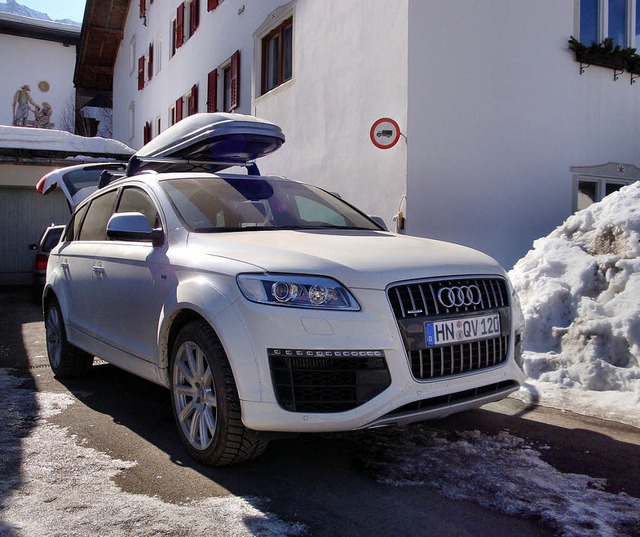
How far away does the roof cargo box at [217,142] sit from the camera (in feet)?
20.4

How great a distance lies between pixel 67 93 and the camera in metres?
36.9

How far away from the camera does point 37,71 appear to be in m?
35.9

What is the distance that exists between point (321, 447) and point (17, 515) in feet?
5.28

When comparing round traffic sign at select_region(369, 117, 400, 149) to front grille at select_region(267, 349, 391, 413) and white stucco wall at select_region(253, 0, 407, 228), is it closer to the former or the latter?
white stucco wall at select_region(253, 0, 407, 228)

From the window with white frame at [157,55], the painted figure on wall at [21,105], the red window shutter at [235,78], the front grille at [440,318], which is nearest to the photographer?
the front grille at [440,318]

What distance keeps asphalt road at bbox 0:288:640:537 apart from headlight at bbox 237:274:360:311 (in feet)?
2.91

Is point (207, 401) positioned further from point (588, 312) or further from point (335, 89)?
point (335, 89)

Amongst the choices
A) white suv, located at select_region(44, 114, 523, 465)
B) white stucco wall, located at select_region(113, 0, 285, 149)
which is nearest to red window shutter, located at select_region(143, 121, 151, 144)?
white stucco wall, located at select_region(113, 0, 285, 149)

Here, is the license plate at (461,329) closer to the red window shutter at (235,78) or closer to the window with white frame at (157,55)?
the red window shutter at (235,78)

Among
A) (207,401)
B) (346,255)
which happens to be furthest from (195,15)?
(207,401)

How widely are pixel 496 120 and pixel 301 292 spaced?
813 cm

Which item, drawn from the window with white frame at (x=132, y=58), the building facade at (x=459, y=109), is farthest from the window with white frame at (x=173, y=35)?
the building facade at (x=459, y=109)

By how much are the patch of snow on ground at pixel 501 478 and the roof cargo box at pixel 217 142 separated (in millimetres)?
3259

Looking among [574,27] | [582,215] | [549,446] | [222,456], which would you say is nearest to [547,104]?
[574,27]
